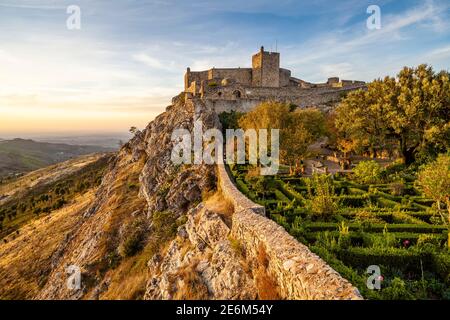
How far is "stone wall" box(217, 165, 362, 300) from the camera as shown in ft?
27.4

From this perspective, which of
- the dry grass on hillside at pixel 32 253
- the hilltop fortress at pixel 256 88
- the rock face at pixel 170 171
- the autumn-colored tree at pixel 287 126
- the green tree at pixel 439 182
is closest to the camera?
the green tree at pixel 439 182

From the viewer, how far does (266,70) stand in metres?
63.3

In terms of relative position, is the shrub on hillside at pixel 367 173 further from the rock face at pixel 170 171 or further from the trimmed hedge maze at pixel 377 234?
the rock face at pixel 170 171

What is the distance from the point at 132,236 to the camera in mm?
30531

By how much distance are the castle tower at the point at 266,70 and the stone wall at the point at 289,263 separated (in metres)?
51.3

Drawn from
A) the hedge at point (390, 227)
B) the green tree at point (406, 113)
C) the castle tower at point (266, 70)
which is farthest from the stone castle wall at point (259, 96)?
the hedge at point (390, 227)

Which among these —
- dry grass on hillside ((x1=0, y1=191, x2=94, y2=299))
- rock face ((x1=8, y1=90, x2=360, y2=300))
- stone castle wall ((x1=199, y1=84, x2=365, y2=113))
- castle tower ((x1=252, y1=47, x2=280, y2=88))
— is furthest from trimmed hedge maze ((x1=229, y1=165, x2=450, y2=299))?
castle tower ((x1=252, y1=47, x2=280, y2=88))

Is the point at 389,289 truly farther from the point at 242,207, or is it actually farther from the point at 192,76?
the point at 192,76

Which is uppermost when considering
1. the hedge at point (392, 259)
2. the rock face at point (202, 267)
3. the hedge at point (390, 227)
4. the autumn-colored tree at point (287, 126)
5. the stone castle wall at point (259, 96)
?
the stone castle wall at point (259, 96)

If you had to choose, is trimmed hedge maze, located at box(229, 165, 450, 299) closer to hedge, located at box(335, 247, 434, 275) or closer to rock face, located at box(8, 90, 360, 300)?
hedge, located at box(335, 247, 434, 275)

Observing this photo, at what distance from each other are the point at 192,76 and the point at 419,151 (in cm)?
4451

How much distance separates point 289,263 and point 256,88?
158 ft

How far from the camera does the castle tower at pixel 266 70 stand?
206ft
